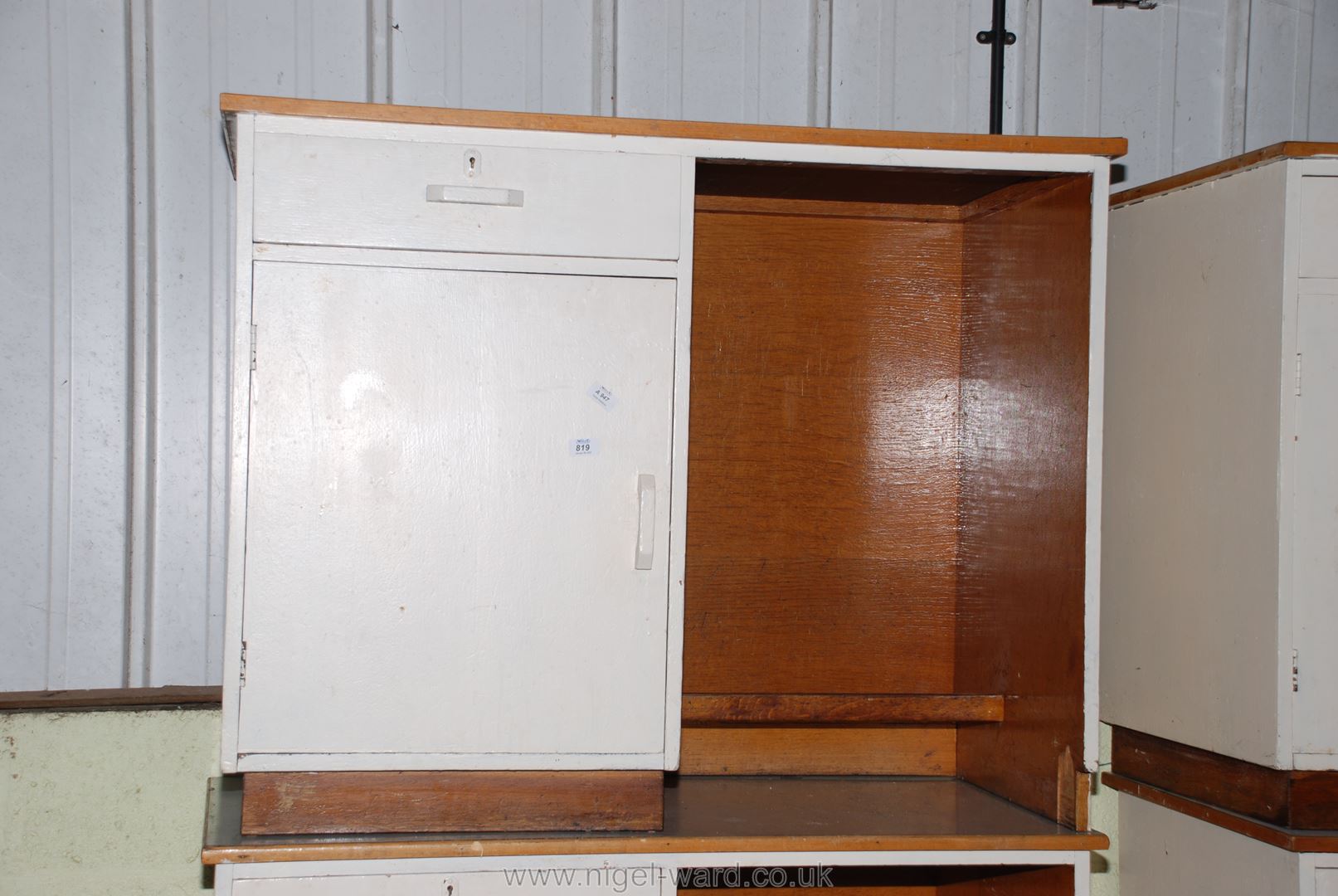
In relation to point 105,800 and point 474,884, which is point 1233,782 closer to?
point 474,884

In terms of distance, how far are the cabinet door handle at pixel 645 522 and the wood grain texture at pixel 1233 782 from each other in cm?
113

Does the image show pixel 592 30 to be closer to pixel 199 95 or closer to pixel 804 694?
pixel 199 95

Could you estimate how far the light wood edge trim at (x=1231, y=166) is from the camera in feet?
5.79

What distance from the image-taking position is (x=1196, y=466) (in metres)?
1.96

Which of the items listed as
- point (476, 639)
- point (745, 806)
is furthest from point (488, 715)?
point (745, 806)

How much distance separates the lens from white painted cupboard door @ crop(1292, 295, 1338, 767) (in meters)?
1.77

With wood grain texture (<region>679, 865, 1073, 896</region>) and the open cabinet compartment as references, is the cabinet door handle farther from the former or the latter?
wood grain texture (<region>679, 865, 1073, 896</region>)

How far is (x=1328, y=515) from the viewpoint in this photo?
1770mm

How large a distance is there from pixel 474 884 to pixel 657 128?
48.1 inches

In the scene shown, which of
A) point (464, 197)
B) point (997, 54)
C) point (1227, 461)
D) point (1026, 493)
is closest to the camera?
point (464, 197)

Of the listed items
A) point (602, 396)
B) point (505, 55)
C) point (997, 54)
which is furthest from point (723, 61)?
point (602, 396)

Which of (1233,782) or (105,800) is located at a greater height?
(1233,782)

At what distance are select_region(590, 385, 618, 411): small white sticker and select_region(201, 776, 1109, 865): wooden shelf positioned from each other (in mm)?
683

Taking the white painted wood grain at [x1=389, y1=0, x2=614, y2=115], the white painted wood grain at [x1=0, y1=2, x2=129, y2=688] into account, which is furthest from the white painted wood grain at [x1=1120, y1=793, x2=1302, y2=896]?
the white painted wood grain at [x1=0, y1=2, x2=129, y2=688]
